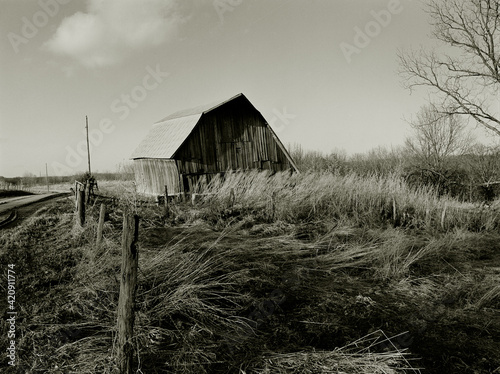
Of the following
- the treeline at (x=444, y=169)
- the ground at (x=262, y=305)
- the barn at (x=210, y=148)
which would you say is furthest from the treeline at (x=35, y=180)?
the ground at (x=262, y=305)

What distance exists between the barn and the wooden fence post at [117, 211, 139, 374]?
12863 millimetres

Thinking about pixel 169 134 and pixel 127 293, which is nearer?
pixel 127 293

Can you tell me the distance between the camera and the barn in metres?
16.1

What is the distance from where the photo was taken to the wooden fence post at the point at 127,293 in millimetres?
3088

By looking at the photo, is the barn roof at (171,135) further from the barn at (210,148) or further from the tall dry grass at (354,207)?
the tall dry grass at (354,207)

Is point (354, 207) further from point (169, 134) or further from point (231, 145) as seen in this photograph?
point (169, 134)

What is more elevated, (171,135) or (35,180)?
(171,135)

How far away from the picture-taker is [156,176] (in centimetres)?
1788

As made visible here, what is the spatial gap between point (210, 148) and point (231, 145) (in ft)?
3.76

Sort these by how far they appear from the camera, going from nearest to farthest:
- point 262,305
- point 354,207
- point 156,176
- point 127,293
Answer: point 127,293
point 262,305
point 354,207
point 156,176

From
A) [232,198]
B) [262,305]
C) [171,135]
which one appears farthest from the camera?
[171,135]

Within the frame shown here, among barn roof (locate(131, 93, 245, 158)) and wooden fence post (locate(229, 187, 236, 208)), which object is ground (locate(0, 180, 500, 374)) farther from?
barn roof (locate(131, 93, 245, 158))

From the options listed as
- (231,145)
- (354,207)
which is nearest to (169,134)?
(231,145)

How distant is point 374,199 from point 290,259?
17.5 feet
